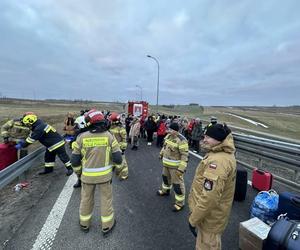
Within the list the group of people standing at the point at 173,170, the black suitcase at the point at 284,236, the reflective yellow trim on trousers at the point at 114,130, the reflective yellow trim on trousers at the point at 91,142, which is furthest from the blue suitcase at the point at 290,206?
the reflective yellow trim on trousers at the point at 114,130

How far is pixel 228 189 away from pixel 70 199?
3.62 meters

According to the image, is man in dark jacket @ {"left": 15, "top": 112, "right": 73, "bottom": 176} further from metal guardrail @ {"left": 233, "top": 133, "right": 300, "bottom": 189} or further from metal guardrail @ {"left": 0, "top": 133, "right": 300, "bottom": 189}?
metal guardrail @ {"left": 233, "top": 133, "right": 300, "bottom": 189}

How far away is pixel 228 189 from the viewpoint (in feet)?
9.55

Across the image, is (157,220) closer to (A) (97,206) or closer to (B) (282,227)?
(A) (97,206)

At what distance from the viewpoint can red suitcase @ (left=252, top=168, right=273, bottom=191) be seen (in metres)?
5.66

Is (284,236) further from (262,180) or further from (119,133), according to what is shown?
(119,133)

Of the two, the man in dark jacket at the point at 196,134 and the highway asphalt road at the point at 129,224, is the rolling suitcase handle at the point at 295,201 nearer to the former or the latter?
the highway asphalt road at the point at 129,224

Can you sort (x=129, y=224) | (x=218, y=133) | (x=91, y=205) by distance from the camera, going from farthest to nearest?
1. (x=129, y=224)
2. (x=91, y=205)
3. (x=218, y=133)

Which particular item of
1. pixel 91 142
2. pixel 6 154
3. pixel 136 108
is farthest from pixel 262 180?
pixel 136 108

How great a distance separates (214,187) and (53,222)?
301 cm

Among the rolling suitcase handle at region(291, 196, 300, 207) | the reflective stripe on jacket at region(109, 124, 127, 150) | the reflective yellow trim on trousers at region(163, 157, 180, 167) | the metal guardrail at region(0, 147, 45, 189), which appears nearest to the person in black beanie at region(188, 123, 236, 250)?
the rolling suitcase handle at region(291, 196, 300, 207)

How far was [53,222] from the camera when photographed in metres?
4.07

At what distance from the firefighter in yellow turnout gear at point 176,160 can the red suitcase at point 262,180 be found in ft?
7.13

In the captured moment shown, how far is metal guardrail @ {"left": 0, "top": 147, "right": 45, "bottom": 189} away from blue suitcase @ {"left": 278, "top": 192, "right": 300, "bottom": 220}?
5.24m
